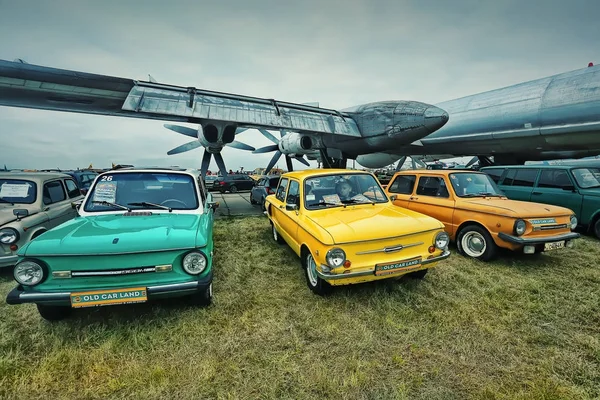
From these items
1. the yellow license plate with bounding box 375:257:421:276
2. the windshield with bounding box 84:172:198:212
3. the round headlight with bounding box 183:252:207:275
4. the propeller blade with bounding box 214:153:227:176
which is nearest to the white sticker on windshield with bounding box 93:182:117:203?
the windshield with bounding box 84:172:198:212

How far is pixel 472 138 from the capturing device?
1241 centimetres

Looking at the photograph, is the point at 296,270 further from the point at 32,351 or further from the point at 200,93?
the point at 200,93

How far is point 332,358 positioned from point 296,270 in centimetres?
207

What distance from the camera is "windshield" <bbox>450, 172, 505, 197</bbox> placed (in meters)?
5.30

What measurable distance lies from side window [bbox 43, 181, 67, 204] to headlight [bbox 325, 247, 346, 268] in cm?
546

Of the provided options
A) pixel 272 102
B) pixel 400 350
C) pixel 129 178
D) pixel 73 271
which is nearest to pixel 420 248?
pixel 400 350

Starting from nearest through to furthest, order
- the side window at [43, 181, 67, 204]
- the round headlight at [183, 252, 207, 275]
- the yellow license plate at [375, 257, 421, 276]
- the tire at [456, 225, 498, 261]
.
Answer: the round headlight at [183, 252, 207, 275], the yellow license plate at [375, 257, 421, 276], the tire at [456, 225, 498, 261], the side window at [43, 181, 67, 204]

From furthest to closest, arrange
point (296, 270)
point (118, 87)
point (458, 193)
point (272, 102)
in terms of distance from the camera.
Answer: point (272, 102) → point (118, 87) → point (458, 193) → point (296, 270)

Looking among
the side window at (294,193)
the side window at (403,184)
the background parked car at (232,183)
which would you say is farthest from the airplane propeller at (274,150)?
the side window at (294,193)

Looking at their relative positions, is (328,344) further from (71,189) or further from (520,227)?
(71,189)

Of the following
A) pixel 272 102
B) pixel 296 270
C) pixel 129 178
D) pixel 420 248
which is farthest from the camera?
pixel 272 102

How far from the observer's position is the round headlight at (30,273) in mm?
2424

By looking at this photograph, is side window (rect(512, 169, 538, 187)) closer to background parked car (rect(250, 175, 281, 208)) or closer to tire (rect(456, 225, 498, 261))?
tire (rect(456, 225, 498, 261))

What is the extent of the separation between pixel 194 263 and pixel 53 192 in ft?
15.2
